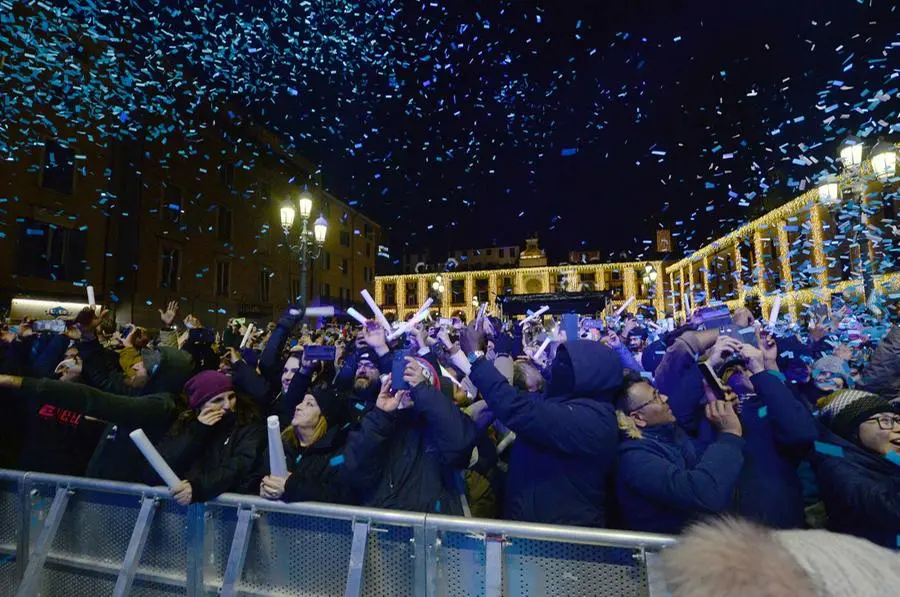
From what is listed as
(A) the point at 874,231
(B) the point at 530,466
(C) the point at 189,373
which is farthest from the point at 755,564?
(A) the point at 874,231

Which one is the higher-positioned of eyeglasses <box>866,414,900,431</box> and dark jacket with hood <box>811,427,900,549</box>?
eyeglasses <box>866,414,900,431</box>

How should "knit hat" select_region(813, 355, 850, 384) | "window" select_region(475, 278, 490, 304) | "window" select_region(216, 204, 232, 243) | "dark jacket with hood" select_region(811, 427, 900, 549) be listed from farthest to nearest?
"window" select_region(475, 278, 490, 304), "window" select_region(216, 204, 232, 243), "knit hat" select_region(813, 355, 850, 384), "dark jacket with hood" select_region(811, 427, 900, 549)

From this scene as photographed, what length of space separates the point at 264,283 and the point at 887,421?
1257 inches

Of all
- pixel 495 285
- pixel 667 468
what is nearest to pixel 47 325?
pixel 667 468

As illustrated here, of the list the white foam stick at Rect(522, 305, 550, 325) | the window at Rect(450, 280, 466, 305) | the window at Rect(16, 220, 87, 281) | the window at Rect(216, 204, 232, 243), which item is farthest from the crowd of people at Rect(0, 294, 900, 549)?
the window at Rect(450, 280, 466, 305)

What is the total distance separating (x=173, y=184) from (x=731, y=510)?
27316 millimetres

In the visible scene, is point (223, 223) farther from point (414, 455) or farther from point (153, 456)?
point (414, 455)

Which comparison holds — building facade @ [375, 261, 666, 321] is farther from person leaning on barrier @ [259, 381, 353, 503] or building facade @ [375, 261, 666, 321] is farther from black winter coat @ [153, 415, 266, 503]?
black winter coat @ [153, 415, 266, 503]

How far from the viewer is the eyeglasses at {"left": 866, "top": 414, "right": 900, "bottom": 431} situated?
2.24 metres

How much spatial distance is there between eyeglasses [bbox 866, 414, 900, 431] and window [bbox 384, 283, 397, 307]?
70019 mm

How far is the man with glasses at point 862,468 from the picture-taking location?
2.03 meters

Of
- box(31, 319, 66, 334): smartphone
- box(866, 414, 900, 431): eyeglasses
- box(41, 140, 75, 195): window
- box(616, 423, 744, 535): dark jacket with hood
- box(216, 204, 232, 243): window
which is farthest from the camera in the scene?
box(216, 204, 232, 243): window

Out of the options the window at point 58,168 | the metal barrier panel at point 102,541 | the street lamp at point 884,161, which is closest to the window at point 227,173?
the window at point 58,168

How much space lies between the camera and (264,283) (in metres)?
30.5
